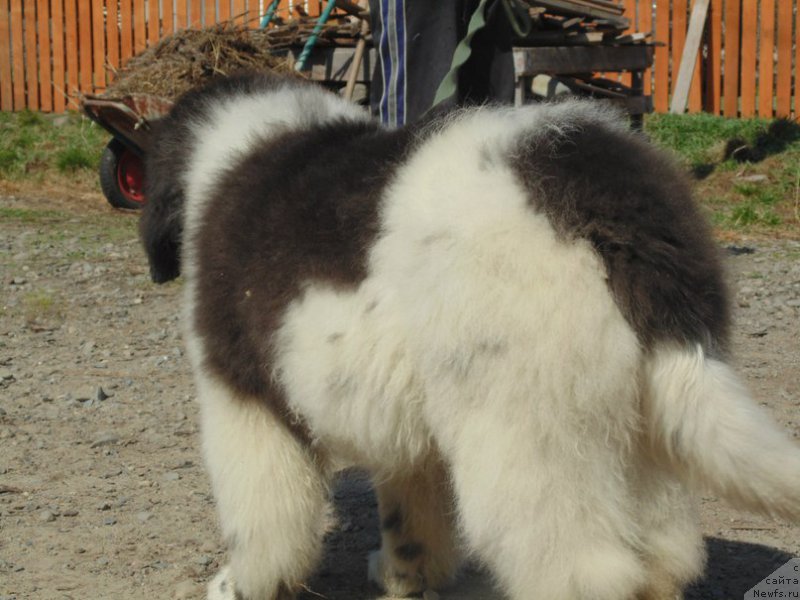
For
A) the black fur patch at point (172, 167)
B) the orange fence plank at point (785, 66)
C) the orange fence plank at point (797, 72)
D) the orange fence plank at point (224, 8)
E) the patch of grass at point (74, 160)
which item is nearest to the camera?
the black fur patch at point (172, 167)

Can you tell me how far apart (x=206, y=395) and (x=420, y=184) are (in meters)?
1.05

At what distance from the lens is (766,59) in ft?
43.0

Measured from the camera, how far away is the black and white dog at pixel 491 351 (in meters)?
2.80

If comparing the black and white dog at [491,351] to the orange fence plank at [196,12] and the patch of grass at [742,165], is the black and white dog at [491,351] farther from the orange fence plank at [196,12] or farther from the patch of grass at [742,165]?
the orange fence plank at [196,12]

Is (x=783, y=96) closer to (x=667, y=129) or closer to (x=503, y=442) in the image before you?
(x=667, y=129)

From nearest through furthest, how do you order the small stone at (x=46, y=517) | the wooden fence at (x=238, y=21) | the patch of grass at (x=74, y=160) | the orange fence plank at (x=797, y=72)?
the small stone at (x=46, y=517)
the patch of grass at (x=74, y=160)
the orange fence plank at (x=797, y=72)
the wooden fence at (x=238, y=21)

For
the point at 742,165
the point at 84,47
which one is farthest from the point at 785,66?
the point at 84,47

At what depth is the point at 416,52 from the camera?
5.26m

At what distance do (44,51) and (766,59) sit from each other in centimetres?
872

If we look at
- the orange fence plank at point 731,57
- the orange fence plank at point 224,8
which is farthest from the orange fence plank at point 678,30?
→ the orange fence plank at point 224,8

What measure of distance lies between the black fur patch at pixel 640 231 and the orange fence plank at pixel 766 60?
1074 centimetres

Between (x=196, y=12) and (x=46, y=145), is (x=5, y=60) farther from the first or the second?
(x=46, y=145)

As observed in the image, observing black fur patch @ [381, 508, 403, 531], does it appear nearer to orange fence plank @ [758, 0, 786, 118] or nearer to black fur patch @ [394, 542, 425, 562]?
black fur patch @ [394, 542, 425, 562]

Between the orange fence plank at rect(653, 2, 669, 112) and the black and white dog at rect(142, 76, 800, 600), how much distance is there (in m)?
10.6
